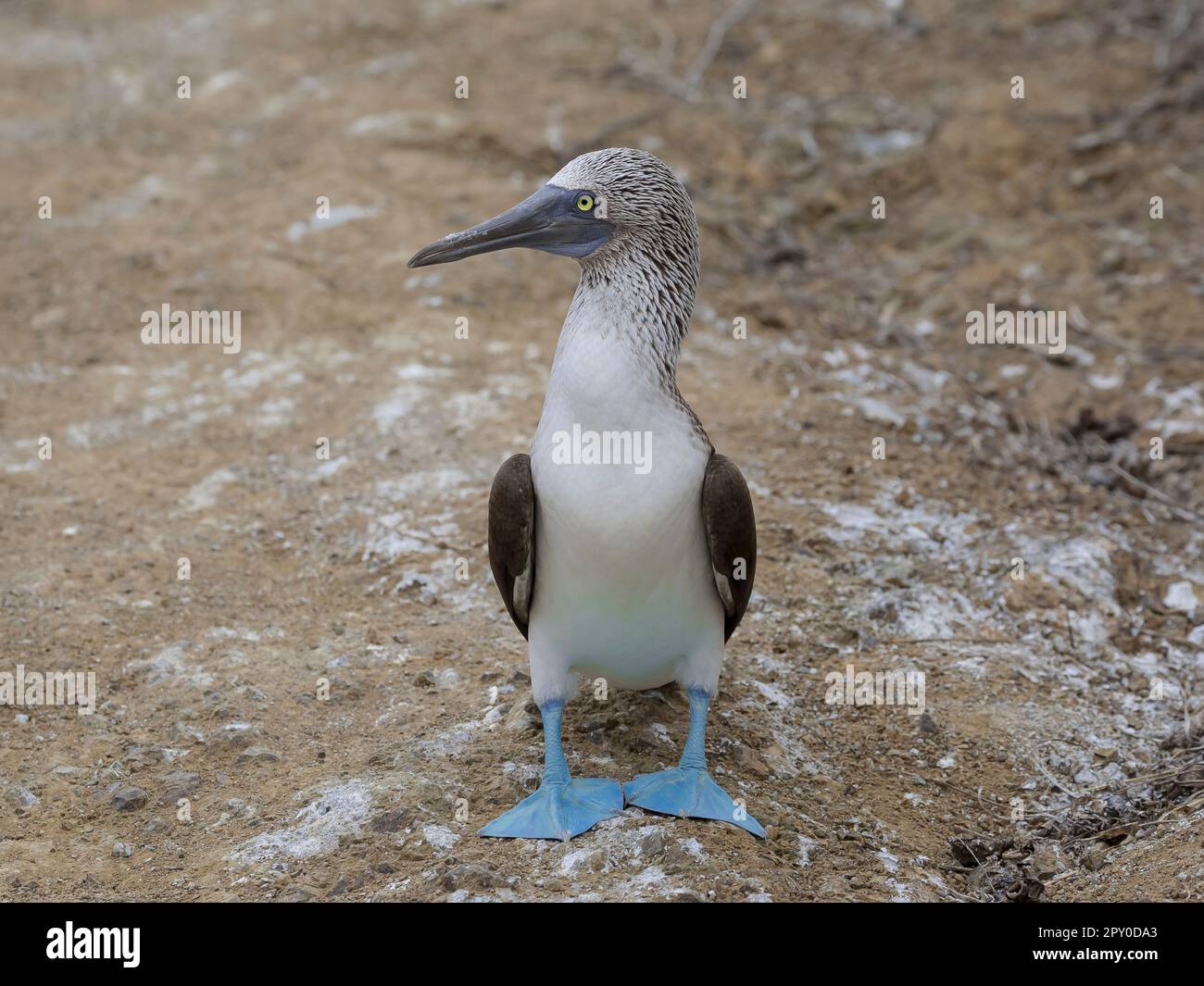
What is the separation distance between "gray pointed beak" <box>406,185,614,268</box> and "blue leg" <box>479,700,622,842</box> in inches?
58.5

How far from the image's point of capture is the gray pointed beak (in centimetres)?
413

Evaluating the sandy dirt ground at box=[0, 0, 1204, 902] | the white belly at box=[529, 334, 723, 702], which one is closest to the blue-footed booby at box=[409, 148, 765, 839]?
the white belly at box=[529, 334, 723, 702]

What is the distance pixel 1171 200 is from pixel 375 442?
617cm

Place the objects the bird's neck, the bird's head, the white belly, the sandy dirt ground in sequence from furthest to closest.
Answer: the sandy dirt ground < the bird's head < the bird's neck < the white belly

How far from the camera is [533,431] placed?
269 inches

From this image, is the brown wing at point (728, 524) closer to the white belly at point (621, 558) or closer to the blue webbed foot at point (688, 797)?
the white belly at point (621, 558)

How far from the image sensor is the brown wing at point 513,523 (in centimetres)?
407

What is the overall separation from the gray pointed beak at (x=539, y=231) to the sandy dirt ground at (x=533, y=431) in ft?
5.44

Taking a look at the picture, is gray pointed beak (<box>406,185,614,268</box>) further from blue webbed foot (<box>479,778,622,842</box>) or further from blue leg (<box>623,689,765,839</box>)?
blue webbed foot (<box>479,778,622,842</box>)

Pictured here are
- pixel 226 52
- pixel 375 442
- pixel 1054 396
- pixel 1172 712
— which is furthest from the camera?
pixel 226 52

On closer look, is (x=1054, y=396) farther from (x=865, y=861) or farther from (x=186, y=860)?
(x=186, y=860)

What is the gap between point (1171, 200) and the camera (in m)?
9.39

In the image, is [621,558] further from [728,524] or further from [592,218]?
[592,218]

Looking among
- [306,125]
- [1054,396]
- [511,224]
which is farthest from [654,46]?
[511,224]
